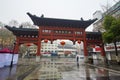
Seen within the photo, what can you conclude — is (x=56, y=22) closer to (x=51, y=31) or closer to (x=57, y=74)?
(x=51, y=31)

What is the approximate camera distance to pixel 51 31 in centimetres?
2477

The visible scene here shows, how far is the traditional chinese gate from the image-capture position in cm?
2408

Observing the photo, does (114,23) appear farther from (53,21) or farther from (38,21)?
(38,21)

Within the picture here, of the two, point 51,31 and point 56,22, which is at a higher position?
point 56,22

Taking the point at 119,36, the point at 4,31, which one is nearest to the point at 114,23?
the point at 119,36

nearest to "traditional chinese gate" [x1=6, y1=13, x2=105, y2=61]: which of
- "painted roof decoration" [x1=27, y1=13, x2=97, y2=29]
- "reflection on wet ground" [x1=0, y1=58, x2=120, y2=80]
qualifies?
"painted roof decoration" [x1=27, y1=13, x2=97, y2=29]

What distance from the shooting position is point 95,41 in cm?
2731

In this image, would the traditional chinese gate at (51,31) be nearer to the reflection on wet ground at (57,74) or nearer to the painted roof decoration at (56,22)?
the painted roof decoration at (56,22)

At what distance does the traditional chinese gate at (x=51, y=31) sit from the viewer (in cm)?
2408

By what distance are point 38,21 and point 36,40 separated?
428 centimetres

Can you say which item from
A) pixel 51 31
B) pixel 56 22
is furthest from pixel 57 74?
pixel 56 22

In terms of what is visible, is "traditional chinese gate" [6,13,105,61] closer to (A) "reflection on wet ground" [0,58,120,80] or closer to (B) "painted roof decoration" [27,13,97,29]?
(B) "painted roof decoration" [27,13,97,29]

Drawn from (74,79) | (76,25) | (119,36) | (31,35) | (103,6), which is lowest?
(74,79)

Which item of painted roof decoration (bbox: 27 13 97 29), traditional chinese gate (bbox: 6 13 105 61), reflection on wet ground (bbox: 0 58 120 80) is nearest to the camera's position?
reflection on wet ground (bbox: 0 58 120 80)
